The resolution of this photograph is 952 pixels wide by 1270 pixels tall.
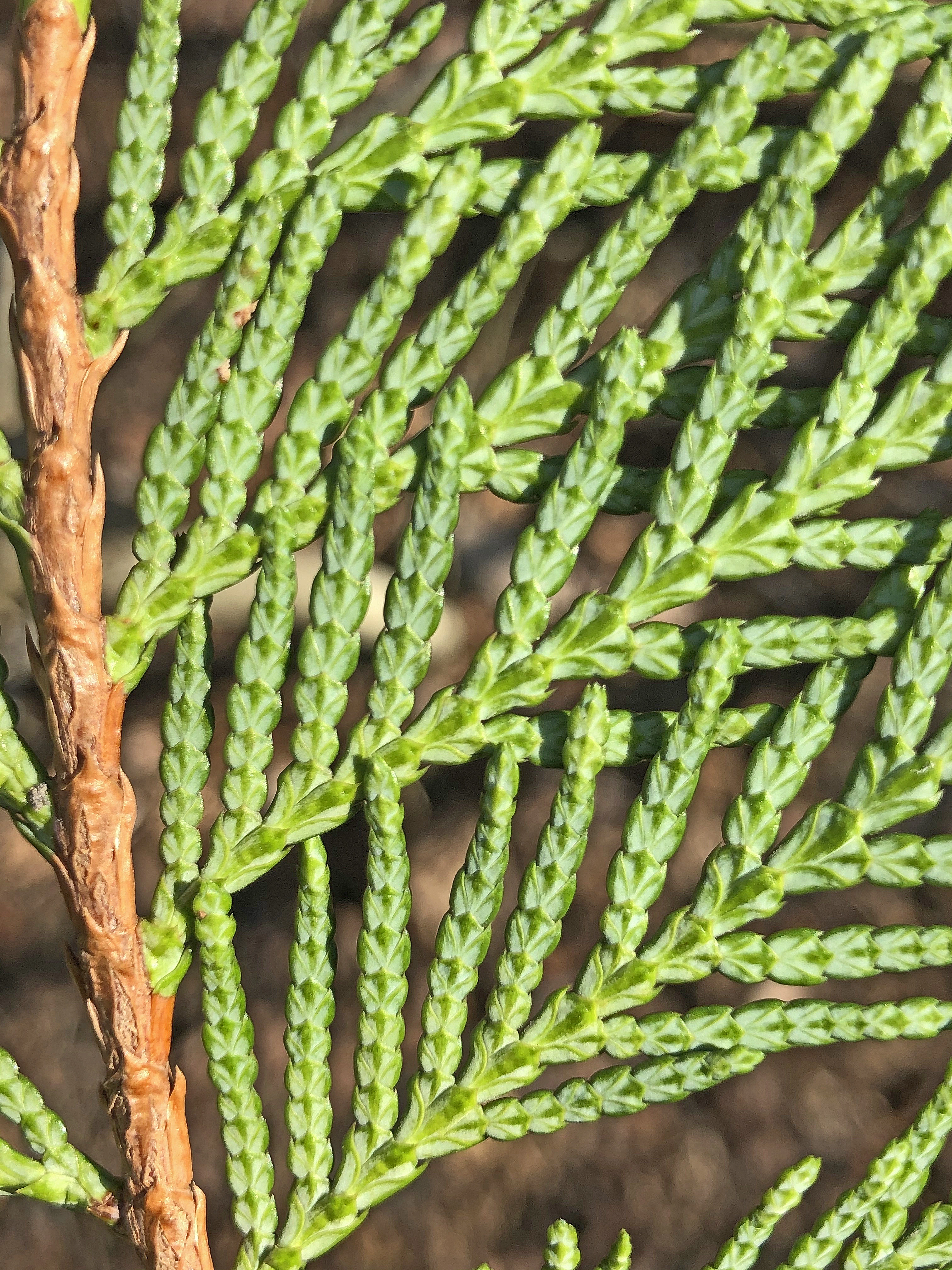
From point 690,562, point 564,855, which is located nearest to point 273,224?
point 690,562

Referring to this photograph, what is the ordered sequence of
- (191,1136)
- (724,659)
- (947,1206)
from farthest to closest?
(191,1136), (947,1206), (724,659)

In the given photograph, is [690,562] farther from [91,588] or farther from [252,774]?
[91,588]

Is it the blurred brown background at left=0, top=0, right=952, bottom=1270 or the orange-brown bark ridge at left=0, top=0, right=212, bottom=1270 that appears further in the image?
the blurred brown background at left=0, top=0, right=952, bottom=1270

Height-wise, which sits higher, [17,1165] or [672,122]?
[672,122]

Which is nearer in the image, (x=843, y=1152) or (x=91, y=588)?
(x=91, y=588)

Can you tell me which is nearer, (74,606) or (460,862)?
(74,606)

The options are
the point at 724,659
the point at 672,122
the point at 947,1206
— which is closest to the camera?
the point at 724,659
